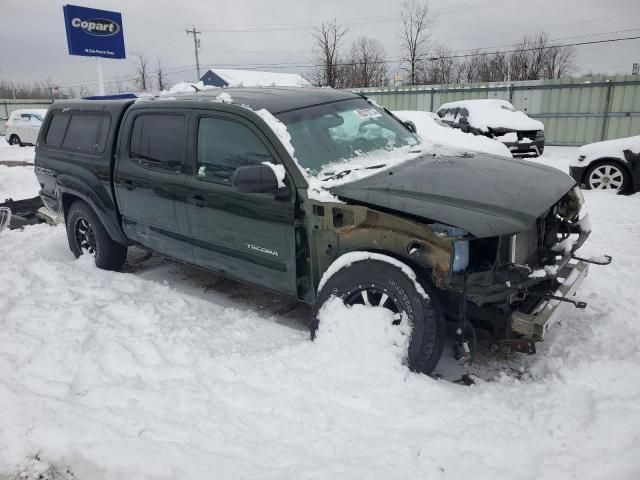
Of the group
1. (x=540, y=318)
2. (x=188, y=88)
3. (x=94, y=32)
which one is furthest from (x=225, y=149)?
(x=94, y=32)

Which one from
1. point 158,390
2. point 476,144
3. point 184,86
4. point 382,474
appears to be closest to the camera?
point 382,474

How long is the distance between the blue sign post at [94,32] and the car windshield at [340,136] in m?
11.3

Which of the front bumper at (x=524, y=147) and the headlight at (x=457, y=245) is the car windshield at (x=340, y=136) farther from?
the front bumper at (x=524, y=147)

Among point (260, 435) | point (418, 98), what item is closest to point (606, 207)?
point (260, 435)

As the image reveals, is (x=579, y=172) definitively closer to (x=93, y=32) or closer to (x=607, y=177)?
(x=607, y=177)

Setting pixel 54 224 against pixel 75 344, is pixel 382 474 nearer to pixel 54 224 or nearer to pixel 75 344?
pixel 75 344

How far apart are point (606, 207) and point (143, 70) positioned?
65153 mm

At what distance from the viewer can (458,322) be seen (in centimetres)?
320

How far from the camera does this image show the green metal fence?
1706 cm

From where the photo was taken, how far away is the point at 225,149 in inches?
158

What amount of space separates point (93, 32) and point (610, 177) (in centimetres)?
1346

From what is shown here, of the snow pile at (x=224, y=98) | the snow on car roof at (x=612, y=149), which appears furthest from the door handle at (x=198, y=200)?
the snow on car roof at (x=612, y=149)

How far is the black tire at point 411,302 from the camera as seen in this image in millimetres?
3055

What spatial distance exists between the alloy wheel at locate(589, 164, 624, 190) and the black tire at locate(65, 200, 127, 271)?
301 inches
